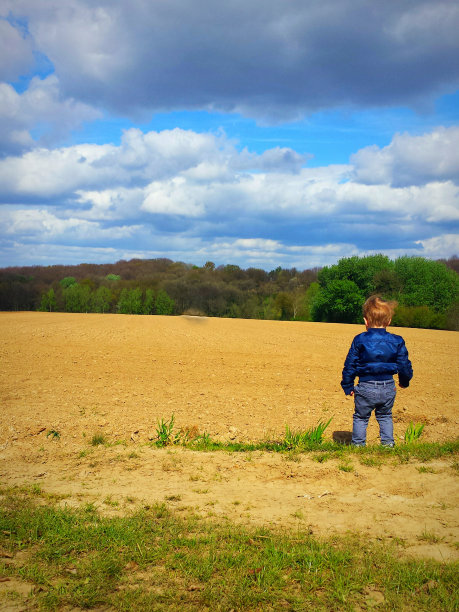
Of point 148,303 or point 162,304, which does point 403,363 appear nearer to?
point 162,304

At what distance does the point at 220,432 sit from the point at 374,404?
3058mm

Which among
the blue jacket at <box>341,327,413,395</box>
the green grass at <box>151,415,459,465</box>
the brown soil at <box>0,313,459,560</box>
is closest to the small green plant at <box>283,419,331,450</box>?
the green grass at <box>151,415,459,465</box>

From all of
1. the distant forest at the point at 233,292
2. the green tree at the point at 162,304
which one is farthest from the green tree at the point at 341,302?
the green tree at the point at 162,304

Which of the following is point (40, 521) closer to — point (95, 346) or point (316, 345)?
point (95, 346)

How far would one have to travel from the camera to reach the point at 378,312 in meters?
5.88

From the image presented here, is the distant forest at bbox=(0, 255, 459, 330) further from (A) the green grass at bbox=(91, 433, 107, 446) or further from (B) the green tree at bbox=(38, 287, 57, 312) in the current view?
(A) the green grass at bbox=(91, 433, 107, 446)

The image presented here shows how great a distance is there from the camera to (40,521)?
4137mm

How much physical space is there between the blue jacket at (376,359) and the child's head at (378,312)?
9 centimetres

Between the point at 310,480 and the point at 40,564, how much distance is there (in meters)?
3.02

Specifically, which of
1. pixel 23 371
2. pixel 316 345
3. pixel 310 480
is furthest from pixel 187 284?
pixel 310 480

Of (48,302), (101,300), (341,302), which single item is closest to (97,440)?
(48,302)

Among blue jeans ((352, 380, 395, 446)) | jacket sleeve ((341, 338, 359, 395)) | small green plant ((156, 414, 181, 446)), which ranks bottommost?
small green plant ((156, 414, 181, 446))

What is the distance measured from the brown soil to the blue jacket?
108 centimetres

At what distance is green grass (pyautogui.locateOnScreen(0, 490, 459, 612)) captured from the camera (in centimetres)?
300
